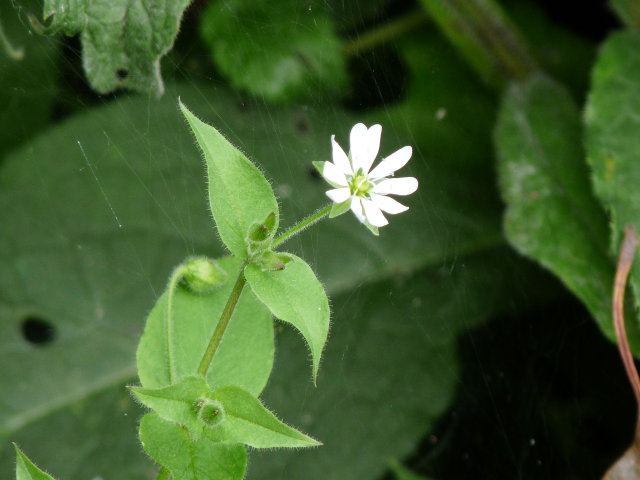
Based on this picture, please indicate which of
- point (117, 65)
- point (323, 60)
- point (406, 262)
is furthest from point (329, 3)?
point (406, 262)

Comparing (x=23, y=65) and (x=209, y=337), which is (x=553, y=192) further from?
(x=23, y=65)

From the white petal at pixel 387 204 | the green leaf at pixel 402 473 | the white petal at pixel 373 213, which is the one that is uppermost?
the white petal at pixel 373 213

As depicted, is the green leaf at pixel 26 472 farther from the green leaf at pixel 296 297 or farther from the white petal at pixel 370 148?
the white petal at pixel 370 148

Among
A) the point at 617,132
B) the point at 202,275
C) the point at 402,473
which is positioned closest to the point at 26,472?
the point at 202,275

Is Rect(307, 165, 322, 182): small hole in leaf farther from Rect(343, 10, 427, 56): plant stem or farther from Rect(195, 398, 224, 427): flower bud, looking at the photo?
Rect(195, 398, 224, 427): flower bud

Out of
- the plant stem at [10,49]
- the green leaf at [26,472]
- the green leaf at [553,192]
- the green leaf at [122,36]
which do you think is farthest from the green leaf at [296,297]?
the plant stem at [10,49]
